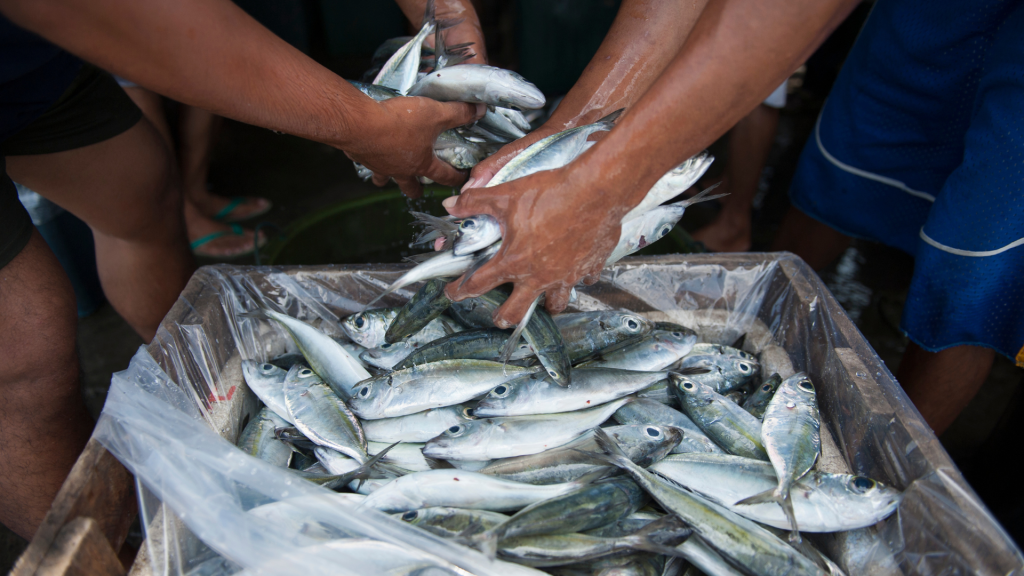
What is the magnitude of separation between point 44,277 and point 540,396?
4.61 feet

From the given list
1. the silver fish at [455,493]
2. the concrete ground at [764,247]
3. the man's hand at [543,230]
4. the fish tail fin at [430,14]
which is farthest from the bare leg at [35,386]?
the fish tail fin at [430,14]

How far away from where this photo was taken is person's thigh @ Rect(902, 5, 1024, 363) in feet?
5.13

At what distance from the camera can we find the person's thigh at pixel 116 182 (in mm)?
1658

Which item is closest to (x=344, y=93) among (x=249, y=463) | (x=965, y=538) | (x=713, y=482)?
(x=249, y=463)

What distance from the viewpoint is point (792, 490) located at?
3.98 feet

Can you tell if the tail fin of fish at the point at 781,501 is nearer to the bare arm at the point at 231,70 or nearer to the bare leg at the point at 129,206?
the bare arm at the point at 231,70

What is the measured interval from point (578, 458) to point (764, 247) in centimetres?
288

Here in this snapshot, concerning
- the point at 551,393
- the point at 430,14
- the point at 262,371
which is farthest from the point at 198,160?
the point at 551,393

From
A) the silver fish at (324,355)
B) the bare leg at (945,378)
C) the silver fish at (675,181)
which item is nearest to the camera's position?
the silver fish at (675,181)

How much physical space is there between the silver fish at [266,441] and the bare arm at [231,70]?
2.55 feet

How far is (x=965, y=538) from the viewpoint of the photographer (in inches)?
40.5

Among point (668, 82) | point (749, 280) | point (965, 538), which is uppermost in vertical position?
point (668, 82)

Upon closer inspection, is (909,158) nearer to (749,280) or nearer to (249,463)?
(749,280)

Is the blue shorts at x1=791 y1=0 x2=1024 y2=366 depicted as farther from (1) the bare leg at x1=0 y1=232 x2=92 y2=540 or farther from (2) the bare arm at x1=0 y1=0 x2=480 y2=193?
(1) the bare leg at x1=0 y1=232 x2=92 y2=540
